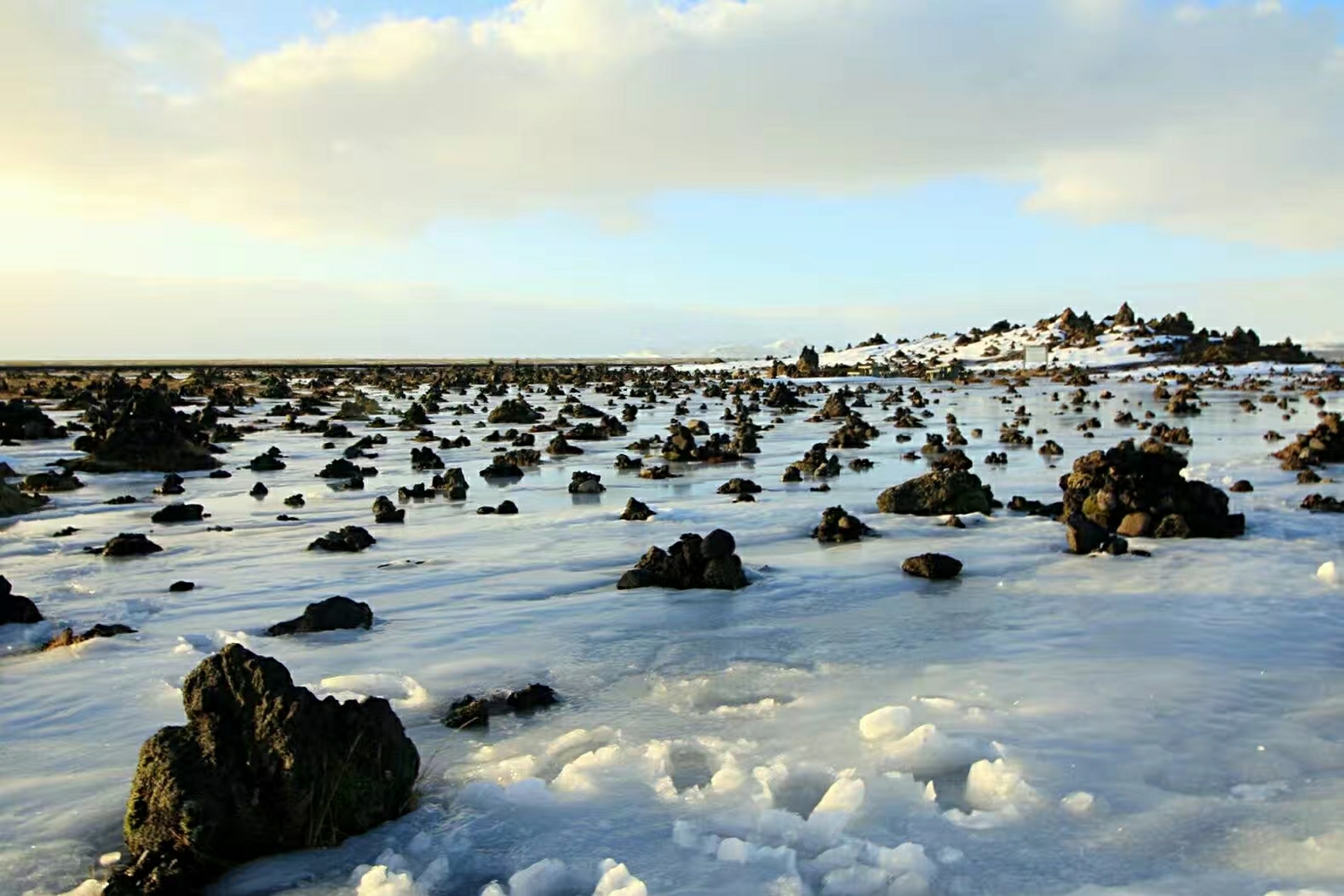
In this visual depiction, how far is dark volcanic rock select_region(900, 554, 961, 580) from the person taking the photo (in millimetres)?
9141

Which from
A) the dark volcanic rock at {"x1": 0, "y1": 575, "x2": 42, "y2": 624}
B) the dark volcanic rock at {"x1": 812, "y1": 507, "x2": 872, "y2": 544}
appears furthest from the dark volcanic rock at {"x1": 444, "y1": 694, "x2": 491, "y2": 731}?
the dark volcanic rock at {"x1": 812, "y1": 507, "x2": 872, "y2": 544}

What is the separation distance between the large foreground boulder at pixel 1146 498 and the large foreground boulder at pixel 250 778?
27.7 feet

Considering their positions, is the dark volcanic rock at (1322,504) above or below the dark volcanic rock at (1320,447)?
below

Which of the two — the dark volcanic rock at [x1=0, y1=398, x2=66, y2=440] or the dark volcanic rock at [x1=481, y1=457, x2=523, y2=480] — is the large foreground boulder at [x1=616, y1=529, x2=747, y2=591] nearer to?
the dark volcanic rock at [x1=481, y1=457, x2=523, y2=480]

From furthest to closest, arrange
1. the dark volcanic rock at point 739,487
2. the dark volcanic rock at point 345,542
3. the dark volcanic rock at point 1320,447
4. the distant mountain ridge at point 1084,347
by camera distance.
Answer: the distant mountain ridge at point 1084,347
the dark volcanic rock at point 1320,447
the dark volcanic rock at point 739,487
the dark volcanic rock at point 345,542

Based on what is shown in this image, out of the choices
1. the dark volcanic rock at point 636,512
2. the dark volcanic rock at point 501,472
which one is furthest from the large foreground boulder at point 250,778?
the dark volcanic rock at point 501,472

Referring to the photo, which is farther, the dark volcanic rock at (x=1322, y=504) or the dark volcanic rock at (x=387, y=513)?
the dark volcanic rock at (x=387, y=513)

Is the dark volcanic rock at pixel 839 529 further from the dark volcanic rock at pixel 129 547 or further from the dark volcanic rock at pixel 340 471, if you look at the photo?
the dark volcanic rock at pixel 340 471

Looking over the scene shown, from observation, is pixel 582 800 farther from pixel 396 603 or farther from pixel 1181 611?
pixel 1181 611

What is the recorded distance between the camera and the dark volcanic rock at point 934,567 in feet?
30.0

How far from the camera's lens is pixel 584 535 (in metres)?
11.8

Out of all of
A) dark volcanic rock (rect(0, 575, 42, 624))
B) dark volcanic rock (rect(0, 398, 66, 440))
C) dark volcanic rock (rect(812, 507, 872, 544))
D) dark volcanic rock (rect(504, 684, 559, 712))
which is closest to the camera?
dark volcanic rock (rect(504, 684, 559, 712))

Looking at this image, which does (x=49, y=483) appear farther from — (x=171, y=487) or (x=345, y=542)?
(x=345, y=542)

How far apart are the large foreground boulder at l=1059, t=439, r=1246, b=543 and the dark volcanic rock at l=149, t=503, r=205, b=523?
437 inches
